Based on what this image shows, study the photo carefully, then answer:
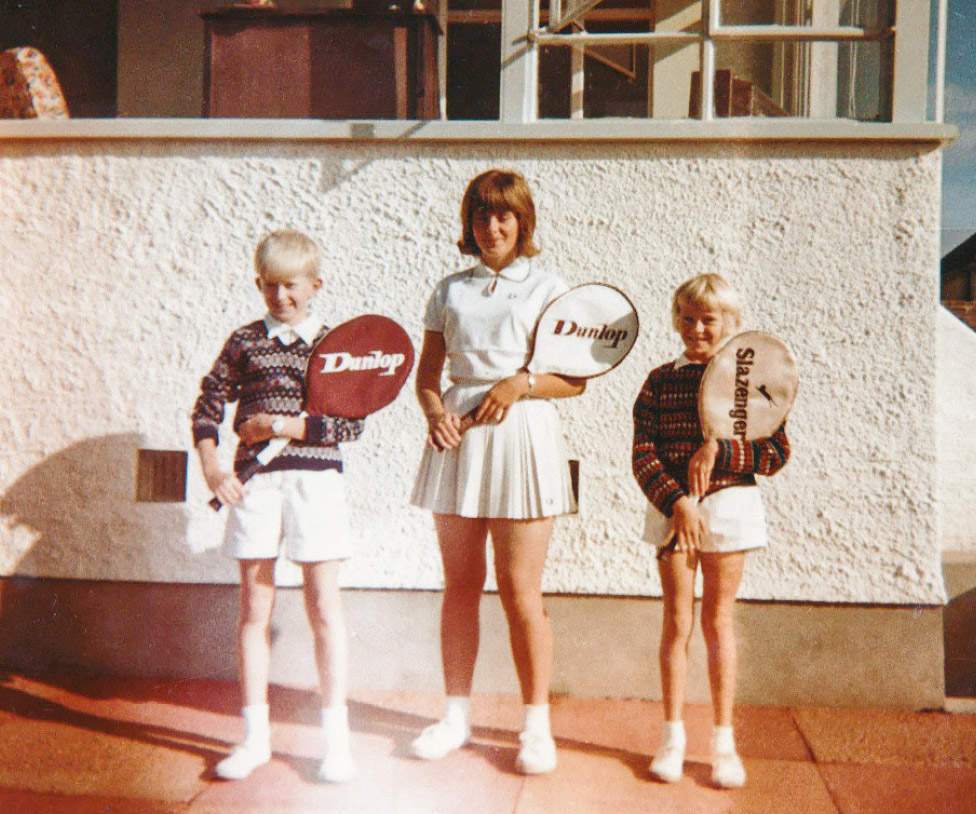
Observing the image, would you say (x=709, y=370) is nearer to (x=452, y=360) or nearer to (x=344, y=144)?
(x=452, y=360)

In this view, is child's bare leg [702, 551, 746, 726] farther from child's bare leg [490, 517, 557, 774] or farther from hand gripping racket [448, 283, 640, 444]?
Answer: hand gripping racket [448, 283, 640, 444]

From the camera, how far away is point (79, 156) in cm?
327

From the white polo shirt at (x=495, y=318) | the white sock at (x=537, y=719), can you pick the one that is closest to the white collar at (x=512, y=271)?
the white polo shirt at (x=495, y=318)

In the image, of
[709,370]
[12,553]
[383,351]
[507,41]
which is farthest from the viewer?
[12,553]

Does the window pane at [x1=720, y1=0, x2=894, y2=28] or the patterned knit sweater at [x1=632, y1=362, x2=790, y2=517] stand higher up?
the window pane at [x1=720, y1=0, x2=894, y2=28]

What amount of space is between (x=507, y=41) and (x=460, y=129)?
335mm

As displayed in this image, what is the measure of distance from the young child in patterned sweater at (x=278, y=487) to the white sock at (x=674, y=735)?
0.90 metres

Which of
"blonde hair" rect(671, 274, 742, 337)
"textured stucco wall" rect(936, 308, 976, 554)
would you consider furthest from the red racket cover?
"textured stucco wall" rect(936, 308, 976, 554)

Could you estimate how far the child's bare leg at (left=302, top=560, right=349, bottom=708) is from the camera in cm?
253

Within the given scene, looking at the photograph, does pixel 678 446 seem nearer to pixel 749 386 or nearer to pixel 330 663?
pixel 749 386

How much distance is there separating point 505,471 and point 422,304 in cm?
93

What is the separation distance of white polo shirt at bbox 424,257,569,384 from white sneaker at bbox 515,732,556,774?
104cm

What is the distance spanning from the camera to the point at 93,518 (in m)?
3.37

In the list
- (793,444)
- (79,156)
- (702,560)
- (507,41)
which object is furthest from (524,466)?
(79,156)
